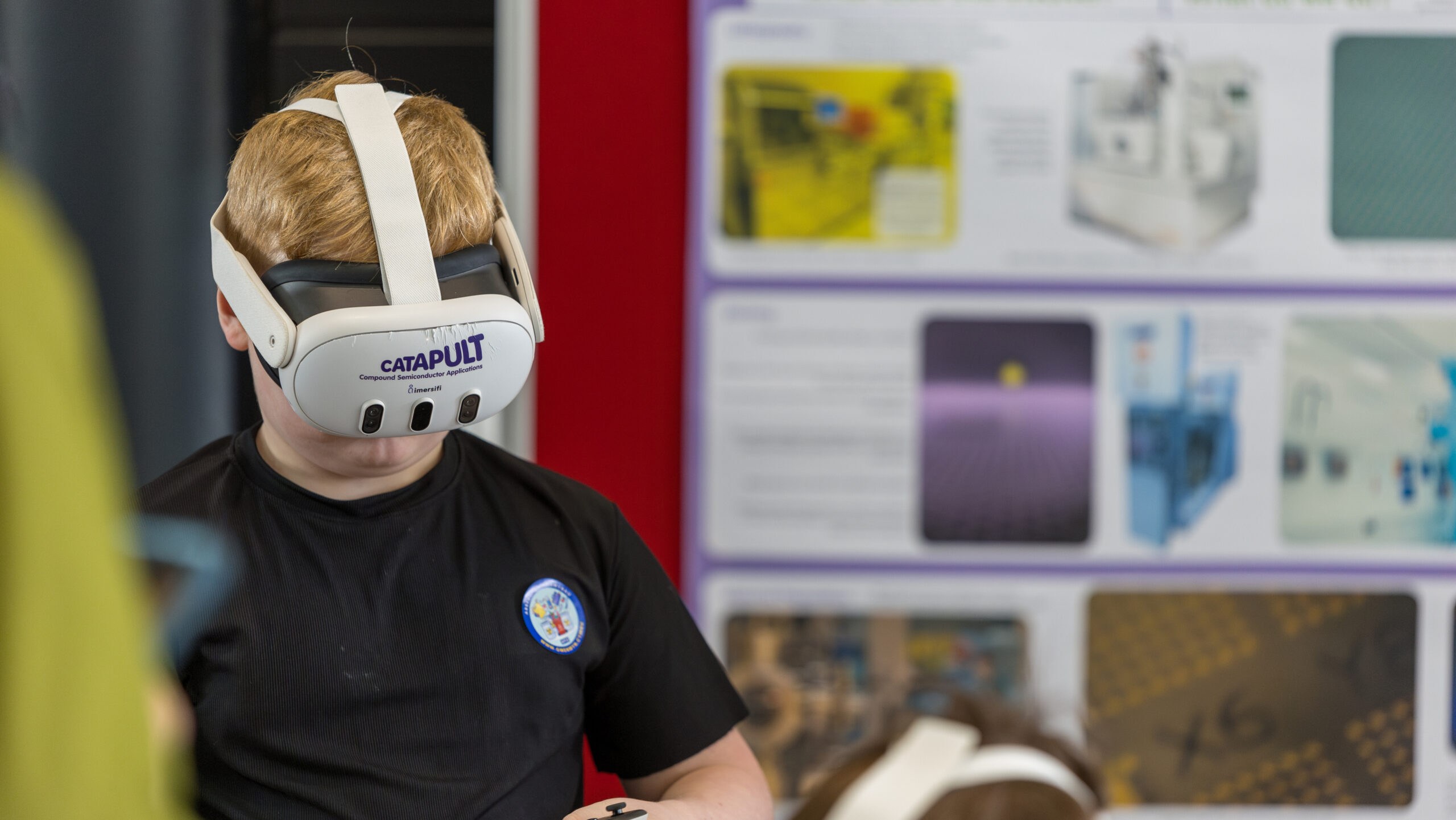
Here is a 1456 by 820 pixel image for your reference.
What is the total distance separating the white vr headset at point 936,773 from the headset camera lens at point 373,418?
443 mm

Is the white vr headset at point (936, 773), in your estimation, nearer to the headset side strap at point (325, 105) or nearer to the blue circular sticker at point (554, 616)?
the blue circular sticker at point (554, 616)

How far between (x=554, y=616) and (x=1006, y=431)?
3.00ft

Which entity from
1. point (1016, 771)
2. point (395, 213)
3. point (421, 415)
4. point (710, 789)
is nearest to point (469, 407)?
point (421, 415)

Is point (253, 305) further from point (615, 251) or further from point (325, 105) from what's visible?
point (615, 251)

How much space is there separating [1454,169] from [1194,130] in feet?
1.22

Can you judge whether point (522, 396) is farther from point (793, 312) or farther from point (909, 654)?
point (909, 654)

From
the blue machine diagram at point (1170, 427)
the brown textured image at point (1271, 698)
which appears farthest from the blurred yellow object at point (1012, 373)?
the brown textured image at point (1271, 698)

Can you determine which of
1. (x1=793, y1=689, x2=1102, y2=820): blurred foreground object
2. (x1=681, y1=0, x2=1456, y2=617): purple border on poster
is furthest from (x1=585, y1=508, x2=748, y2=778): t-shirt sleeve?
(x1=681, y1=0, x2=1456, y2=617): purple border on poster

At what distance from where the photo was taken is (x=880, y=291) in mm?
1652

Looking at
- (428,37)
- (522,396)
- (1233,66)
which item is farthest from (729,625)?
(1233,66)

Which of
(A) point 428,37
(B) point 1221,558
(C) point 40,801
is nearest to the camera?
(C) point 40,801

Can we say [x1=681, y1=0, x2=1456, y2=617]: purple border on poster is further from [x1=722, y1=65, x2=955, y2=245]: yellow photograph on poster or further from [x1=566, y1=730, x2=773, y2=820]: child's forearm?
[x1=566, y1=730, x2=773, y2=820]: child's forearm

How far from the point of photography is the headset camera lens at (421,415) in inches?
32.4

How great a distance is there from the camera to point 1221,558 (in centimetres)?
168
